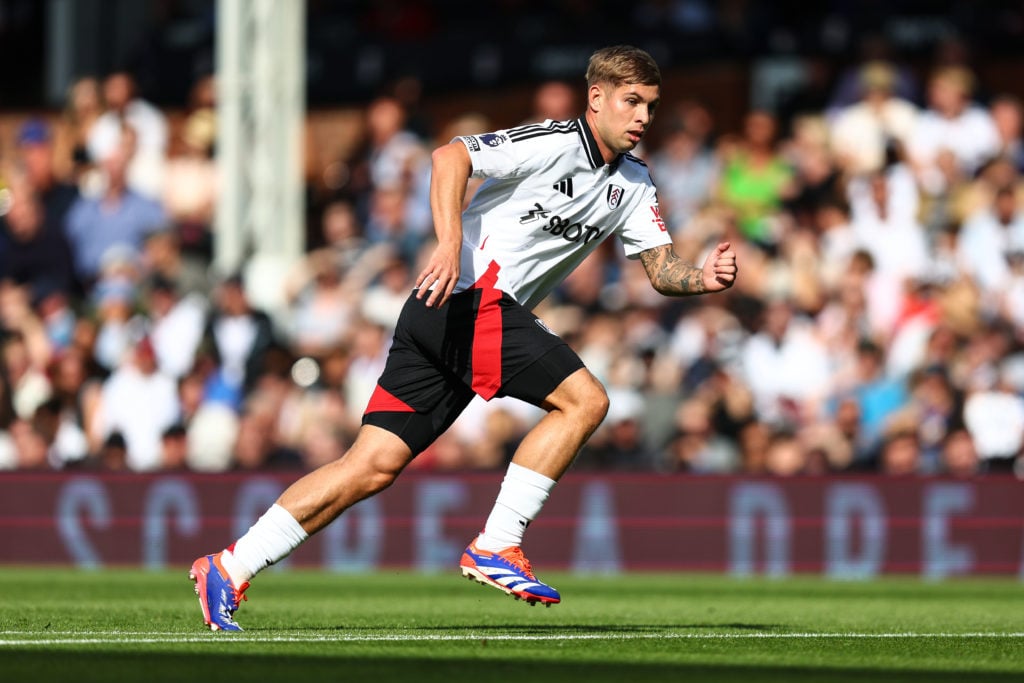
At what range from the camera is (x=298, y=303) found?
16.5m

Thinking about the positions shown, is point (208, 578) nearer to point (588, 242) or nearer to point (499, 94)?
point (588, 242)

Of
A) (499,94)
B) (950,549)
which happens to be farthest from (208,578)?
(499,94)

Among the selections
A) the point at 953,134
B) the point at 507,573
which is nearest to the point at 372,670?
the point at 507,573

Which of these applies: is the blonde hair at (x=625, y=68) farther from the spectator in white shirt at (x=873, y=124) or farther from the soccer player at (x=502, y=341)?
the spectator in white shirt at (x=873, y=124)

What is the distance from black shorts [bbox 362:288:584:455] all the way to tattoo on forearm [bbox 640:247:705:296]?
0.59m

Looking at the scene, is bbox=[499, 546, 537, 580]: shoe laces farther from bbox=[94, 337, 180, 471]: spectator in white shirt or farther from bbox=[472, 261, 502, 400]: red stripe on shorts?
bbox=[94, 337, 180, 471]: spectator in white shirt

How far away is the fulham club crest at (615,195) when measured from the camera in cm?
812

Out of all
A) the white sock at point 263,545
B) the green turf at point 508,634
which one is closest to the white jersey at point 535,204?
the white sock at point 263,545

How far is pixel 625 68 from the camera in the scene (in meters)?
7.84

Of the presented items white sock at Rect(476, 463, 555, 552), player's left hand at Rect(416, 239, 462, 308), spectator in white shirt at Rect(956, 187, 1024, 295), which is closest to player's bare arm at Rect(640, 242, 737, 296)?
white sock at Rect(476, 463, 555, 552)

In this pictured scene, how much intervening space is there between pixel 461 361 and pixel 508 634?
3.63 ft

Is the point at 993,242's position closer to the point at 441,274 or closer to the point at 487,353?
the point at 487,353

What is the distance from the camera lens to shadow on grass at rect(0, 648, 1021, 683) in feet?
19.7

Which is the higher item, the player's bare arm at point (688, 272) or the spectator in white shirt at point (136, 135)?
the spectator in white shirt at point (136, 135)
